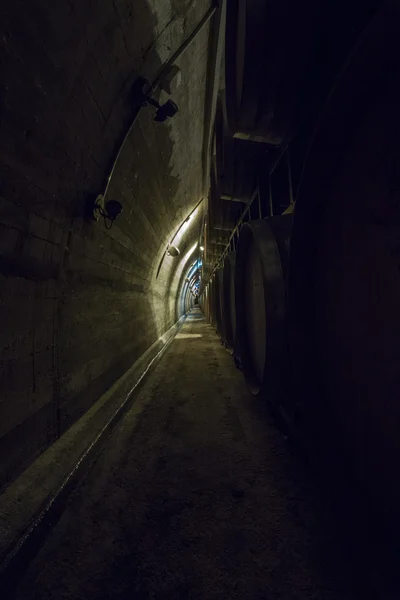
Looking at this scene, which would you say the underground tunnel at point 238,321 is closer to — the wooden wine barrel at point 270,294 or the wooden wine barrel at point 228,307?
the wooden wine barrel at point 270,294

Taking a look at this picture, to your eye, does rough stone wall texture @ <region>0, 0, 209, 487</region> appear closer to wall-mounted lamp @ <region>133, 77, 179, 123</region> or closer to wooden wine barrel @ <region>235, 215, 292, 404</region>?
wall-mounted lamp @ <region>133, 77, 179, 123</region>

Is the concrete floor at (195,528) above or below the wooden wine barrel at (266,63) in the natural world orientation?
below

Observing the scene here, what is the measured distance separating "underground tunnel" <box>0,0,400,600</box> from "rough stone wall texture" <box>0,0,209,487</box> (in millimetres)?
21

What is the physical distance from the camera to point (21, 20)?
5.23ft

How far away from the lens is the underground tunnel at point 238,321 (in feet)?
3.19

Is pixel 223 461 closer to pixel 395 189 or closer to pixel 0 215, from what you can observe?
pixel 395 189

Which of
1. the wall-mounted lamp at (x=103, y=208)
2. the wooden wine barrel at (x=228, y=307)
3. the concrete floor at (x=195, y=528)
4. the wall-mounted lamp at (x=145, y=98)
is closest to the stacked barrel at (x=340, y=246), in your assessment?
the concrete floor at (x=195, y=528)

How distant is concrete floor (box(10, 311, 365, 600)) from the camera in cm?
105

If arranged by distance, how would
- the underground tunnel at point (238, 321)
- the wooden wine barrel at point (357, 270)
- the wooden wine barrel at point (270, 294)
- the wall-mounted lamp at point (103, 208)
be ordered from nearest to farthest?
the wooden wine barrel at point (357, 270), the underground tunnel at point (238, 321), the wooden wine barrel at point (270, 294), the wall-mounted lamp at point (103, 208)

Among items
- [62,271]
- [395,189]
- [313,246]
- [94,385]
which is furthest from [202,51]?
[94,385]

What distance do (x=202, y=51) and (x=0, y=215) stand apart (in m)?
4.06

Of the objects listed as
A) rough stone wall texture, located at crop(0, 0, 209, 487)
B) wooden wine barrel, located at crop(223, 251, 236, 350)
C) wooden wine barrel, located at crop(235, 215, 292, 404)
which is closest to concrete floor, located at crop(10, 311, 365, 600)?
wooden wine barrel, located at crop(235, 215, 292, 404)

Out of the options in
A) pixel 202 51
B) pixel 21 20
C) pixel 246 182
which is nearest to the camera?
pixel 21 20

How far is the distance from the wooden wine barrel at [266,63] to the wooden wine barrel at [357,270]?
2.76 feet
